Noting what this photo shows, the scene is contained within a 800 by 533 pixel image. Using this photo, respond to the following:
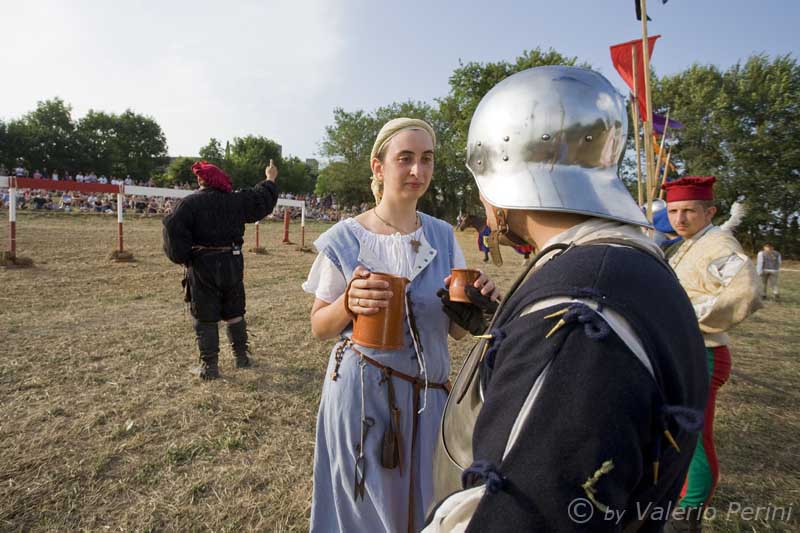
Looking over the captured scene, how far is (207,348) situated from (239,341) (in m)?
0.41

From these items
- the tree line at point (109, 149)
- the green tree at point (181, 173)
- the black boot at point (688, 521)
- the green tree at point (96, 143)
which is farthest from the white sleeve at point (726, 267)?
the green tree at point (96, 143)

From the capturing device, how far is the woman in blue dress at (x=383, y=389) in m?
1.72

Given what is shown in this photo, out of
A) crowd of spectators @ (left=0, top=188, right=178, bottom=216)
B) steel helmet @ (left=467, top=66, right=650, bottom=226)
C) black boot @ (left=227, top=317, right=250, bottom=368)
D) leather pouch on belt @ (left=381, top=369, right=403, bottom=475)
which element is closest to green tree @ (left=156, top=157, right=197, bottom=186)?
crowd of spectators @ (left=0, top=188, right=178, bottom=216)

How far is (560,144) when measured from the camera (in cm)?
103

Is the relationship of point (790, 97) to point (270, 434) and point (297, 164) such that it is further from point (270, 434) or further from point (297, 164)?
point (297, 164)

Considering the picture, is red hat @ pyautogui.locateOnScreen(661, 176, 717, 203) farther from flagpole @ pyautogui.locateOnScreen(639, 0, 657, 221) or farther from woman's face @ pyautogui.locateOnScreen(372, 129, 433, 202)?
woman's face @ pyautogui.locateOnScreen(372, 129, 433, 202)

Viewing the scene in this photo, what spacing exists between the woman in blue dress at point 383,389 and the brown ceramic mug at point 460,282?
1.31 ft

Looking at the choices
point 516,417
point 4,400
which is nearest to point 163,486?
point 4,400

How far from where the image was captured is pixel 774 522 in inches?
108

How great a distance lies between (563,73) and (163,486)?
10.5 ft

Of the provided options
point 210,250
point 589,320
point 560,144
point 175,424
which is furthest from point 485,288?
point 210,250

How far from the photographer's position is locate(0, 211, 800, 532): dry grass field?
2.63m

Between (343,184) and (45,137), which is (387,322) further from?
(45,137)

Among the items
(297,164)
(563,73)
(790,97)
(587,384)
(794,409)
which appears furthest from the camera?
(297,164)
